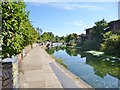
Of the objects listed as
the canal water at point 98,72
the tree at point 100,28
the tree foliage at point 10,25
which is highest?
the tree at point 100,28

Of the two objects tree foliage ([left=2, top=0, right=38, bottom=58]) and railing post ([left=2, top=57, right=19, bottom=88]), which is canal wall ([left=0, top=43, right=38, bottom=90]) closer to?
railing post ([left=2, top=57, right=19, bottom=88])

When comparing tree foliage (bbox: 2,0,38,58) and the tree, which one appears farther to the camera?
the tree

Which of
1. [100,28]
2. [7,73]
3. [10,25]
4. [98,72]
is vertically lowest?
A: [98,72]

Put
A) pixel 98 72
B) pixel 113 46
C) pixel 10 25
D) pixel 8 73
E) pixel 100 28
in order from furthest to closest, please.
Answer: pixel 100 28, pixel 113 46, pixel 98 72, pixel 10 25, pixel 8 73

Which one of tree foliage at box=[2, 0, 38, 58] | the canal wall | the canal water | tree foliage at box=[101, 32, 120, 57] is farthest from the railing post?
tree foliage at box=[101, 32, 120, 57]

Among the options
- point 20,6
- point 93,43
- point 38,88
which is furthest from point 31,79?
point 93,43

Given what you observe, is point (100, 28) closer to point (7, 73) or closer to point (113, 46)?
point (113, 46)

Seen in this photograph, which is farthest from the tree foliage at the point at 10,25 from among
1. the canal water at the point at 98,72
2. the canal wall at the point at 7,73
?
the canal water at the point at 98,72

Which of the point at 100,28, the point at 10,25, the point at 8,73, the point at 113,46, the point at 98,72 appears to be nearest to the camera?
the point at 8,73

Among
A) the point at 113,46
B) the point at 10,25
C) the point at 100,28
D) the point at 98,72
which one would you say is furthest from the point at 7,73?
the point at 100,28

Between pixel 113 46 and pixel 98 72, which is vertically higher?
pixel 113 46

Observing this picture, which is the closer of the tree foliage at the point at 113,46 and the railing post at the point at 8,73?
the railing post at the point at 8,73

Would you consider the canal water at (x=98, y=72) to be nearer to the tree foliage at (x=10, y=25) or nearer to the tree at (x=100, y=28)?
the tree foliage at (x=10, y=25)

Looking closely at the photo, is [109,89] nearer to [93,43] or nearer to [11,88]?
Result: [11,88]
